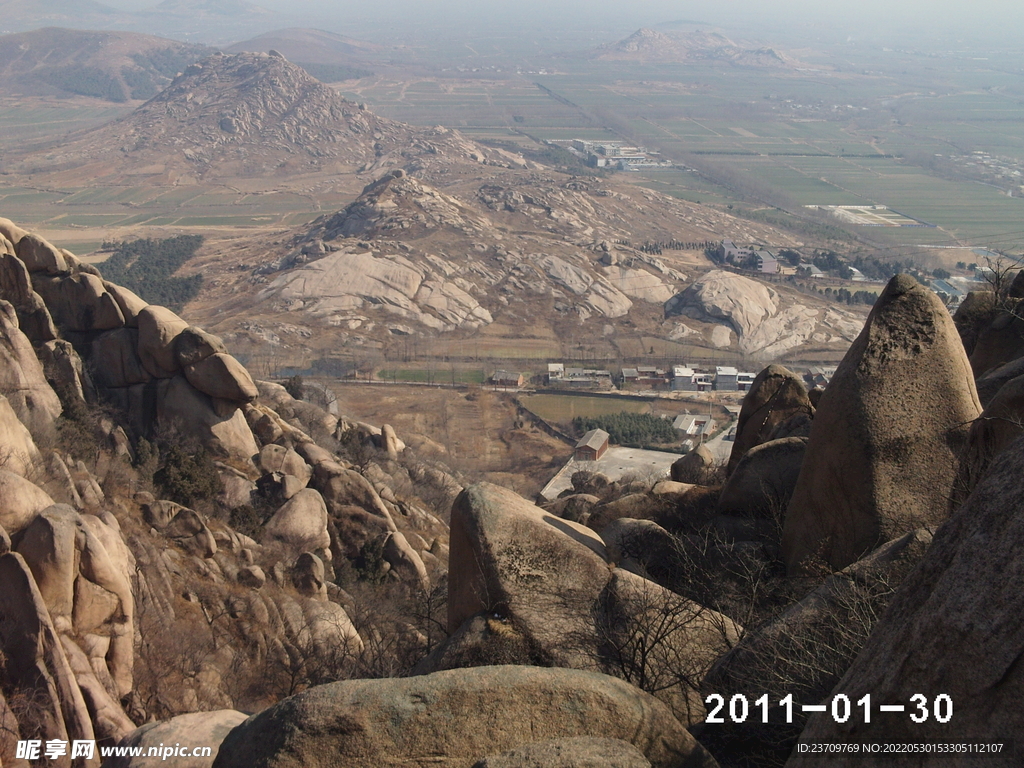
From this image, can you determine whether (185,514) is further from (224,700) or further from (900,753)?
(900,753)

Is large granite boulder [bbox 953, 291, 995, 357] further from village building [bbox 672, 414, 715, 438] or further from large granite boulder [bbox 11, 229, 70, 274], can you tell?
village building [bbox 672, 414, 715, 438]

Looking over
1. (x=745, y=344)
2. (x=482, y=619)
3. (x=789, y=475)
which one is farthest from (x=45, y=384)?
(x=745, y=344)

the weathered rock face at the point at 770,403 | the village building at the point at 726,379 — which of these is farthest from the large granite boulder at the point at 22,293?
the village building at the point at 726,379

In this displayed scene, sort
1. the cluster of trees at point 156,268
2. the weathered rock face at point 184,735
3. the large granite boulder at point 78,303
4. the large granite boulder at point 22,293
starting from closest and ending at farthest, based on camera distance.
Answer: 1. the weathered rock face at point 184,735
2. the large granite boulder at point 22,293
3. the large granite boulder at point 78,303
4. the cluster of trees at point 156,268

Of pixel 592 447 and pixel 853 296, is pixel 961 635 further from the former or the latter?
pixel 853 296

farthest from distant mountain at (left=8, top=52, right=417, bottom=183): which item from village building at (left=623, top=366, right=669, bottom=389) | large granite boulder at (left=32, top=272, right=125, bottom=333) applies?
large granite boulder at (left=32, top=272, right=125, bottom=333)

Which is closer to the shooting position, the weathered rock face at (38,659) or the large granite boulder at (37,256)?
the weathered rock face at (38,659)

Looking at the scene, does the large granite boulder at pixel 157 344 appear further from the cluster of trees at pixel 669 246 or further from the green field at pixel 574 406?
the cluster of trees at pixel 669 246
